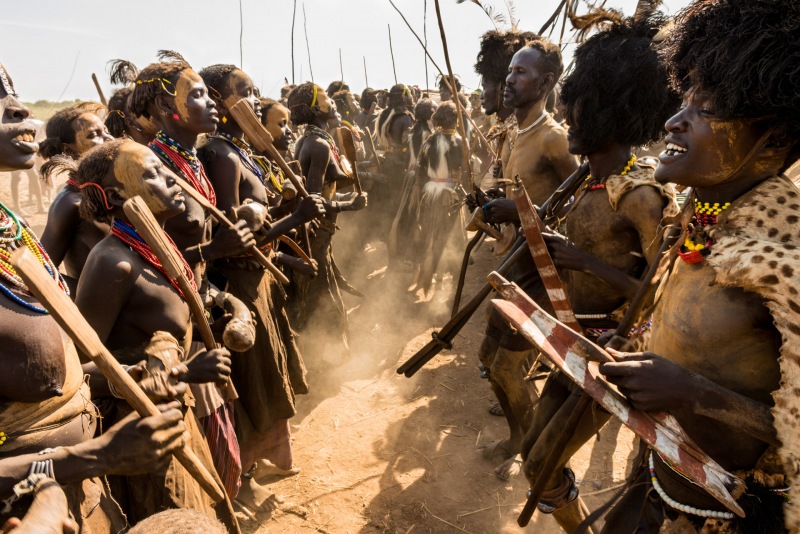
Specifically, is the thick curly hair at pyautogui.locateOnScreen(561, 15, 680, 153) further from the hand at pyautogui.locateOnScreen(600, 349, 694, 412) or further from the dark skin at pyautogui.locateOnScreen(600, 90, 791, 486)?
the hand at pyautogui.locateOnScreen(600, 349, 694, 412)

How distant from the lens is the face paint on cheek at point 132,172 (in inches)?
81.3

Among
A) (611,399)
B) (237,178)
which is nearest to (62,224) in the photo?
(237,178)

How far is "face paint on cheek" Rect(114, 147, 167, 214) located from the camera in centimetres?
206

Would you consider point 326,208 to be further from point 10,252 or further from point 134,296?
point 10,252

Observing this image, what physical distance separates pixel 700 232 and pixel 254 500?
9.96ft

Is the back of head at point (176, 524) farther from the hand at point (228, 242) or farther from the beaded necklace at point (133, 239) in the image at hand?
the hand at point (228, 242)

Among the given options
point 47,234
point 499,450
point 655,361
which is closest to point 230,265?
point 47,234

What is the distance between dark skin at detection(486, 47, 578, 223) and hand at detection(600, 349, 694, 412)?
2328 millimetres

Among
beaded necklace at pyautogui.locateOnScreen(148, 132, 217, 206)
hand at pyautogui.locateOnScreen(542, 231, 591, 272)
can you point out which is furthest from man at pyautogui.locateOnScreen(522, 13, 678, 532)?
beaded necklace at pyautogui.locateOnScreen(148, 132, 217, 206)

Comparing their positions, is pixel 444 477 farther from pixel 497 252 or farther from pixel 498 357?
pixel 497 252

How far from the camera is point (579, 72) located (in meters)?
2.91

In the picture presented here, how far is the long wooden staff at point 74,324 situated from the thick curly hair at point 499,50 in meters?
4.32

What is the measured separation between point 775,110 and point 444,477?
2.99 m

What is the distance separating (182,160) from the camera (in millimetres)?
2848
